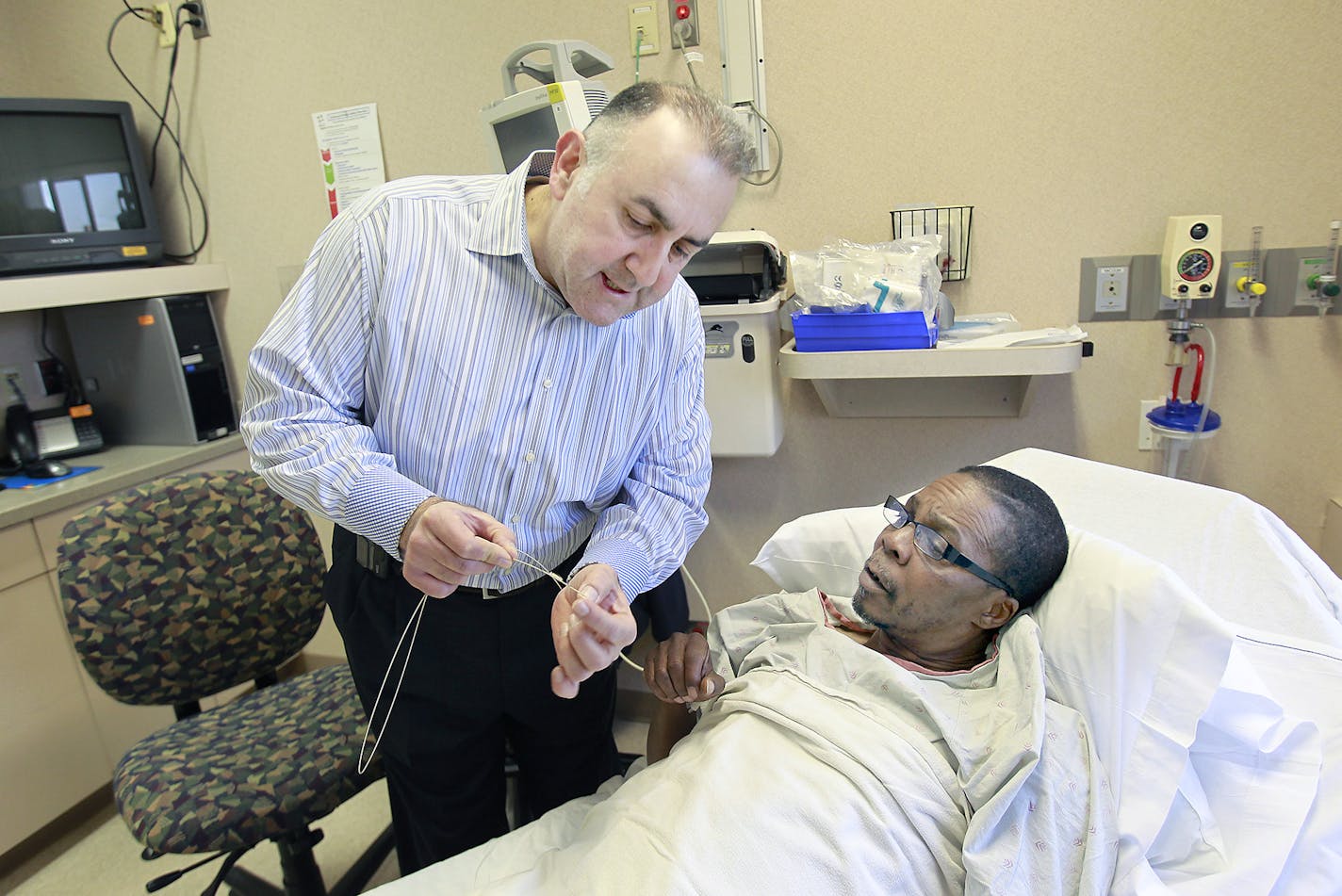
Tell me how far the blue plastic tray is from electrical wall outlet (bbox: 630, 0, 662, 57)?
30.3 inches

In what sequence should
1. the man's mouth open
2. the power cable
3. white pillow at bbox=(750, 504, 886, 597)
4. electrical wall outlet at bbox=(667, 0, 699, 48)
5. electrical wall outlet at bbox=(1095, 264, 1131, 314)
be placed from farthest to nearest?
the power cable, electrical wall outlet at bbox=(667, 0, 699, 48), electrical wall outlet at bbox=(1095, 264, 1131, 314), white pillow at bbox=(750, 504, 886, 597), the man's mouth open

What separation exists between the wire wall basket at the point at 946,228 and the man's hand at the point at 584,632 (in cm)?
123

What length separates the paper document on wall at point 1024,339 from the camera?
1657mm

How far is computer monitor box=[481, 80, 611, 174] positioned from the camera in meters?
1.67

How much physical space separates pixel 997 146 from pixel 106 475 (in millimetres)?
2382

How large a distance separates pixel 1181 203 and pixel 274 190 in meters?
2.37

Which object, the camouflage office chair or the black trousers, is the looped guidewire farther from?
the camouflage office chair

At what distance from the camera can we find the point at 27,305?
2109mm

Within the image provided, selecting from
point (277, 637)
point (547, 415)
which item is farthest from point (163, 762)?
point (547, 415)

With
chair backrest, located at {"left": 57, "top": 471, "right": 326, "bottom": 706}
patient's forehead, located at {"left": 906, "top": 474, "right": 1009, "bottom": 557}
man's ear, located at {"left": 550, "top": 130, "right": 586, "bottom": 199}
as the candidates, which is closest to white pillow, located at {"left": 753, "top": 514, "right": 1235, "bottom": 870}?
patient's forehead, located at {"left": 906, "top": 474, "right": 1009, "bottom": 557}

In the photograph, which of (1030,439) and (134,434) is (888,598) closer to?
(1030,439)

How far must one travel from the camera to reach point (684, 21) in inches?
75.3

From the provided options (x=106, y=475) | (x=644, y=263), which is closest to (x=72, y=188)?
(x=106, y=475)

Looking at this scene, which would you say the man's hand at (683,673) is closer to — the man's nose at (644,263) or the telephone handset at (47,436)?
the man's nose at (644,263)
